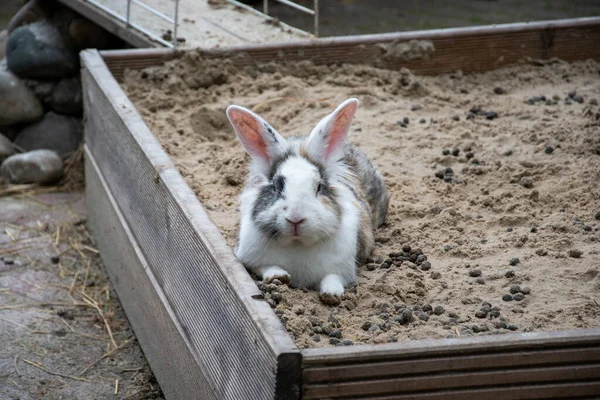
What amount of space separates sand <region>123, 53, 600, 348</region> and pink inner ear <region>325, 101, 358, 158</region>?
1.74 ft

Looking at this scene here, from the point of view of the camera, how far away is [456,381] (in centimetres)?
264

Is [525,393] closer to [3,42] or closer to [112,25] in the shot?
[112,25]

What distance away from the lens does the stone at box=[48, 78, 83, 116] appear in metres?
7.62

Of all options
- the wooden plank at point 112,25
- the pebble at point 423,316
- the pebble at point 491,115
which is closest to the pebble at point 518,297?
the pebble at point 423,316

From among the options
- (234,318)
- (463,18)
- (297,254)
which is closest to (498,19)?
(463,18)

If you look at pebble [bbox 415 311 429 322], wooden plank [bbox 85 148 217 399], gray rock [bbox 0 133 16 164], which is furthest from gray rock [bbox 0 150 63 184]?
pebble [bbox 415 311 429 322]

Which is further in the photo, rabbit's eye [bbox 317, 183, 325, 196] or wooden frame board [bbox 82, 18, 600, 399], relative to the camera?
rabbit's eye [bbox 317, 183, 325, 196]

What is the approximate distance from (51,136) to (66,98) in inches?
13.4

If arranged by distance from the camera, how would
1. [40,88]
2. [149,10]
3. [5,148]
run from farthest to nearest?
1. [40,88]
2. [5,148]
3. [149,10]

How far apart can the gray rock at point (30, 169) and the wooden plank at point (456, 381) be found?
16.8ft

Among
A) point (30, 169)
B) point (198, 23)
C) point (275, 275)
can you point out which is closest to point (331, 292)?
point (275, 275)

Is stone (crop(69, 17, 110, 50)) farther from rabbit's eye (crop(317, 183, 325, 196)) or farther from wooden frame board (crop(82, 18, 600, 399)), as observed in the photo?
rabbit's eye (crop(317, 183, 325, 196))

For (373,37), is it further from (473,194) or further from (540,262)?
(540,262)

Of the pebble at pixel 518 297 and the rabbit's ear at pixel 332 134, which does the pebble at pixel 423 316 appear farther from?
the rabbit's ear at pixel 332 134
